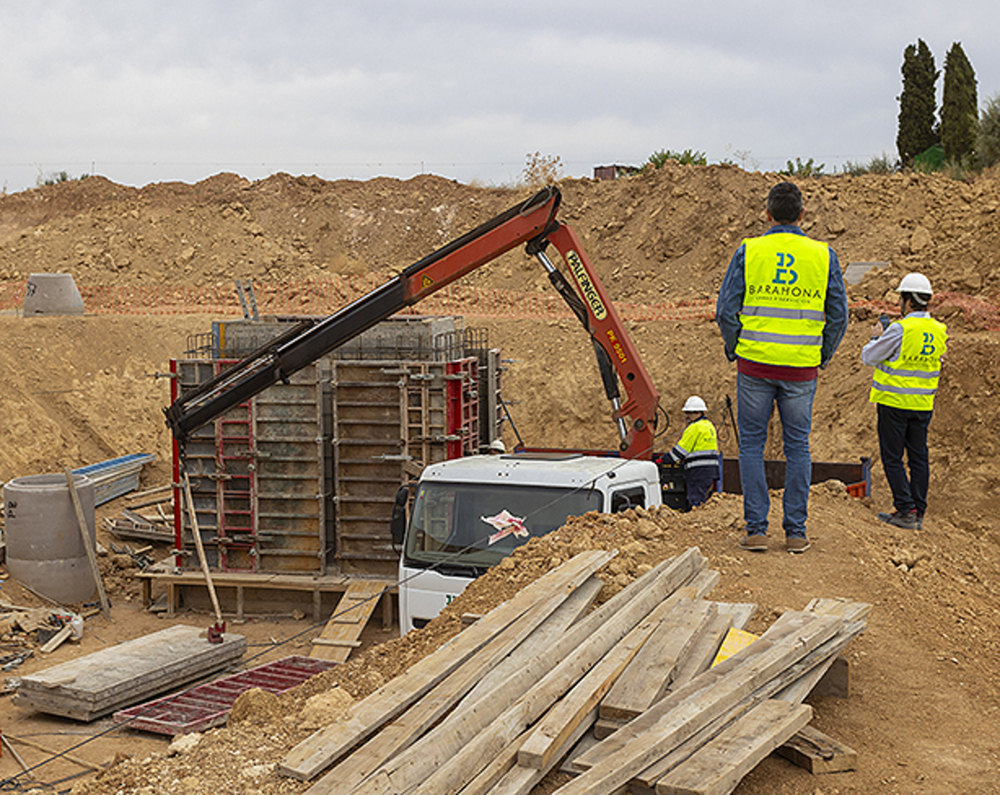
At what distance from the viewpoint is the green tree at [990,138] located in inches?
1182

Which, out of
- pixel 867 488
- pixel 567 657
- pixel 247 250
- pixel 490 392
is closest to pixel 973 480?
pixel 867 488

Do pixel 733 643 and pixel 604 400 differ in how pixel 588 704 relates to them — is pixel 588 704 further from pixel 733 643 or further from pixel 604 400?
pixel 604 400

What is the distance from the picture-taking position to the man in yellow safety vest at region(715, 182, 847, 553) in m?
5.67

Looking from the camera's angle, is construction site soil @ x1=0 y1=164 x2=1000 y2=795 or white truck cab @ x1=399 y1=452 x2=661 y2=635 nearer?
construction site soil @ x1=0 y1=164 x2=1000 y2=795

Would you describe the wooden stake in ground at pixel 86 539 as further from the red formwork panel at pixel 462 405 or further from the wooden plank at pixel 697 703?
the wooden plank at pixel 697 703

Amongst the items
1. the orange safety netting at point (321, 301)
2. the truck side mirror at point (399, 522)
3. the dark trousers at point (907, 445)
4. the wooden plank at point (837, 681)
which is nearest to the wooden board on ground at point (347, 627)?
the truck side mirror at point (399, 522)

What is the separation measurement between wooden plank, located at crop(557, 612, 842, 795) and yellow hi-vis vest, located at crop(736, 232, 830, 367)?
1.95 metres

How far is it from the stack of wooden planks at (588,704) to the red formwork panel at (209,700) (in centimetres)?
467

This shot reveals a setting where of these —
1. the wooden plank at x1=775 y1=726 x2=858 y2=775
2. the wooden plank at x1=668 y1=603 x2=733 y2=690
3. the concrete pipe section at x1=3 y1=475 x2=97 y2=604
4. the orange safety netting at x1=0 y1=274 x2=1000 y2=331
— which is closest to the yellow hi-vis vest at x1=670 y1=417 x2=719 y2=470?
the wooden plank at x1=668 y1=603 x2=733 y2=690

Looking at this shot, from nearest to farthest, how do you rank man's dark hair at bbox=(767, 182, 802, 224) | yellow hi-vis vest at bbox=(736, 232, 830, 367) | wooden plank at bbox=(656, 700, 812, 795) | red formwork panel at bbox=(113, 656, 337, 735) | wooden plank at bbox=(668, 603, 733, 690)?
wooden plank at bbox=(656, 700, 812, 795)
wooden plank at bbox=(668, 603, 733, 690)
yellow hi-vis vest at bbox=(736, 232, 830, 367)
man's dark hair at bbox=(767, 182, 802, 224)
red formwork panel at bbox=(113, 656, 337, 735)

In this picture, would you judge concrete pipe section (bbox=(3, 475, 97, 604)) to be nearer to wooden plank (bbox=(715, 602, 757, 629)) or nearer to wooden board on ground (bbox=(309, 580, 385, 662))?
wooden board on ground (bbox=(309, 580, 385, 662))

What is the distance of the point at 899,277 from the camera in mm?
19844

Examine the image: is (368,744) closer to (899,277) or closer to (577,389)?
(577,389)

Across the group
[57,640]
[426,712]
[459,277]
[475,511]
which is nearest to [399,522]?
[475,511]
